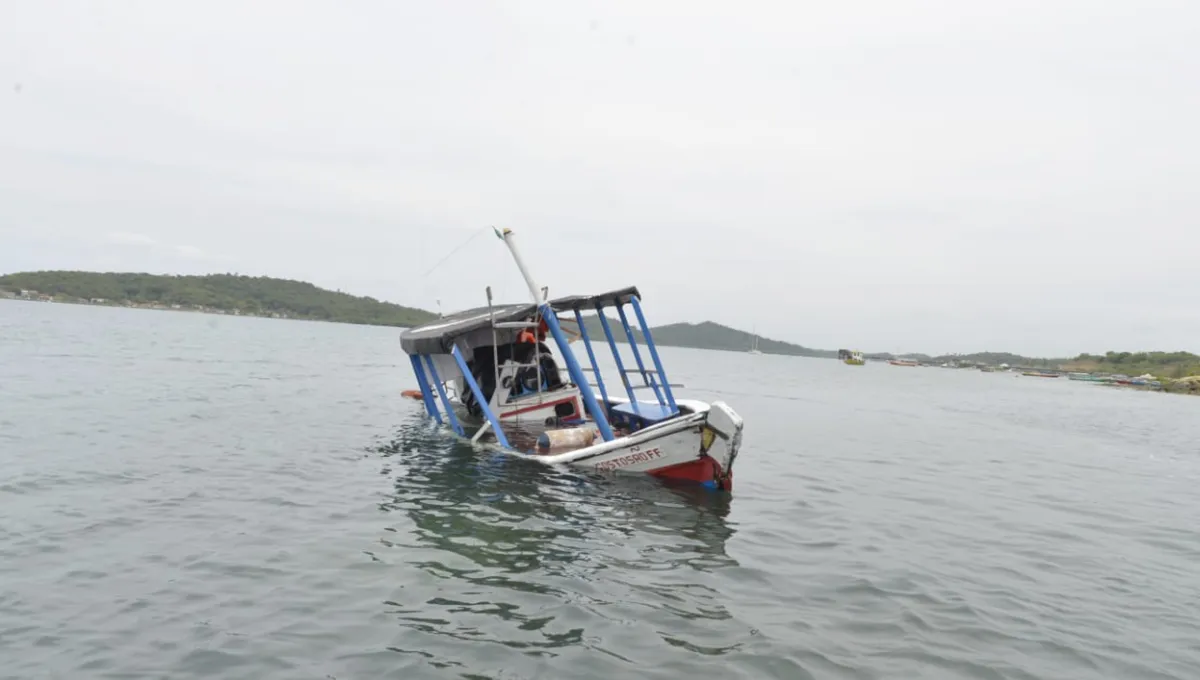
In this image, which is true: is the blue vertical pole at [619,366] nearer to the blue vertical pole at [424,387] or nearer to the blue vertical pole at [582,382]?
the blue vertical pole at [582,382]

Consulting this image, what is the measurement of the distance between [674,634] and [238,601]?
17.4 feet

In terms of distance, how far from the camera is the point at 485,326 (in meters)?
18.4

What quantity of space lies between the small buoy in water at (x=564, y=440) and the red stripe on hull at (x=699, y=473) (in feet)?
7.02

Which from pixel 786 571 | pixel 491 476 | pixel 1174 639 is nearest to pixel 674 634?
pixel 786 571

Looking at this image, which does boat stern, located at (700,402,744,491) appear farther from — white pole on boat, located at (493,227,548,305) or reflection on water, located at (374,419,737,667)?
white pole on boat, located at (493,227,548,305)

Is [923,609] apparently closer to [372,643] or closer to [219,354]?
[372,643]

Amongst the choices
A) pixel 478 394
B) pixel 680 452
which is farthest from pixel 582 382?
pixel 680 452

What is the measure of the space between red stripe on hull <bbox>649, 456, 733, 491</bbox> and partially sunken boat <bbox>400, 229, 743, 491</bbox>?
0.03 metres

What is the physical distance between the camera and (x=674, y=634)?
785 cm

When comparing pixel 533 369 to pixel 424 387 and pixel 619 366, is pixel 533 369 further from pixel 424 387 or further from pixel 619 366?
pixel 424 387

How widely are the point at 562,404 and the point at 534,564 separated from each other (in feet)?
34.7

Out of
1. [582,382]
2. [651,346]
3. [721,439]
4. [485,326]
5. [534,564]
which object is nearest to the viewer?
[534,564]

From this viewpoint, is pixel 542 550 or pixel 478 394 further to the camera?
pixel 478 394

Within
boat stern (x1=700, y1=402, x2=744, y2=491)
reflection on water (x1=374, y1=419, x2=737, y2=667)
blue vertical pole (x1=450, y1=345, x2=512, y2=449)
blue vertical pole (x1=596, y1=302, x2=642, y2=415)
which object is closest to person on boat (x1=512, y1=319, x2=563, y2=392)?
blue vertical pole (x1=596, y1=302, x2=642, y2=415)
